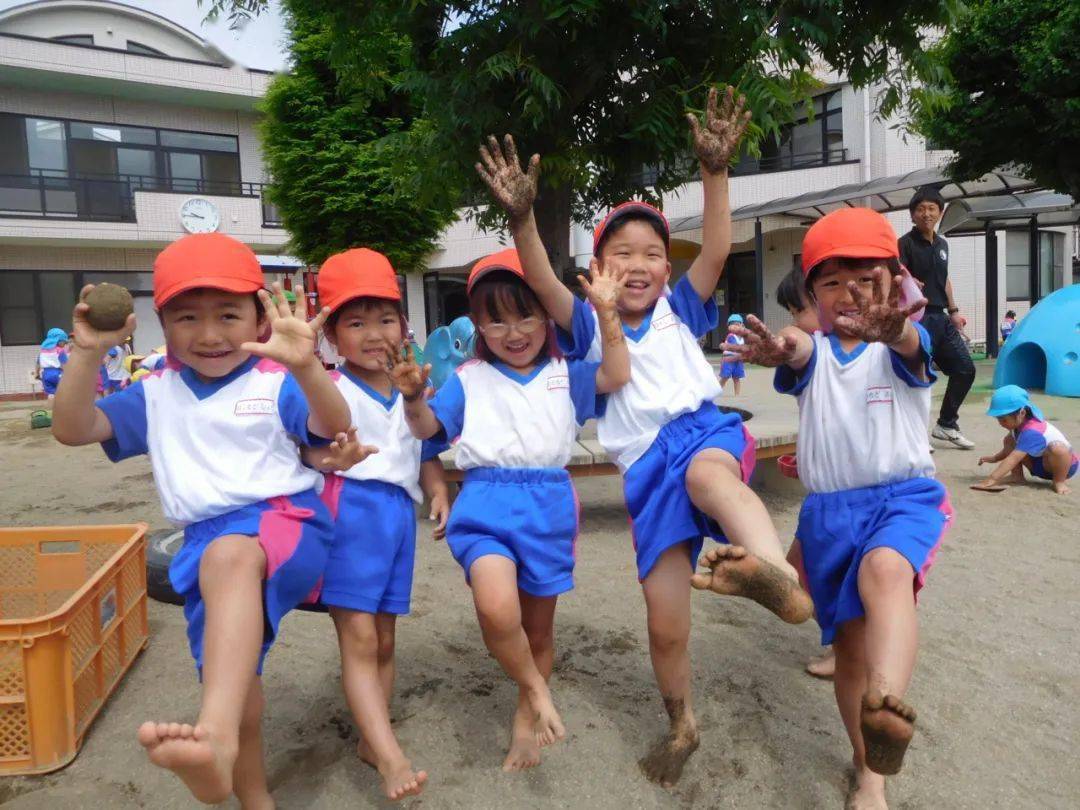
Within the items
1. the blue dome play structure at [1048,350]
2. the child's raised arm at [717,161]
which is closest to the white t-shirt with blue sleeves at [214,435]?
the child's raised arm at [717,161]

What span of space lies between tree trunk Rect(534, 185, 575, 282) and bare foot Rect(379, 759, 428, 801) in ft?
12.5

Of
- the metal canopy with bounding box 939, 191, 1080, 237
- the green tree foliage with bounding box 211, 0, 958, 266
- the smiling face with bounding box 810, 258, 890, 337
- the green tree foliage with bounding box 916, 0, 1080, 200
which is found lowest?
the smiling face with bounding box 810, 258, 890, 337

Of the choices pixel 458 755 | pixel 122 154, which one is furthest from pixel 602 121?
pixel 122 154

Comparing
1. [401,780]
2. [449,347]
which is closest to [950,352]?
[449,347]

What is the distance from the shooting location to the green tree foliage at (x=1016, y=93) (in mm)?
9883

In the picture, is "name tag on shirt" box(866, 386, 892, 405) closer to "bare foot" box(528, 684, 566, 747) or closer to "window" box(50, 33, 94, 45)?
"bare foot" box(528, 684, 566, 747)

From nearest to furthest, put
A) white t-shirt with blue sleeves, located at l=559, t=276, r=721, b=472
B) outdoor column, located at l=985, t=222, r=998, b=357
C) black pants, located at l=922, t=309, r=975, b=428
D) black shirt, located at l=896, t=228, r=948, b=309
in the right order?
white t-shirt with blue sleeves, located at l=559, t=276, r=721, b=472
black pants, located at l=922, t=309, r=975, b=428
black shirt, located at l=896, t=228, r=948, b=309
outdoor column, located at l=985, t=222, r=998, b=357

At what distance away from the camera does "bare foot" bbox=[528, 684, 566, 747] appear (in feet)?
7.47

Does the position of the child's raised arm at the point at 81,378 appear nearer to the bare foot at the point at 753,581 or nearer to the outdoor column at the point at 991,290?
the bare foot at the point at 753,581

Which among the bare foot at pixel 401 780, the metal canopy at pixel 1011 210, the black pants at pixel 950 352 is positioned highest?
the metal canopy at pixel 1011 210

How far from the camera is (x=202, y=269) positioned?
197 cm

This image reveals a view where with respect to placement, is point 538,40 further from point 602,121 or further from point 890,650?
point 890,650

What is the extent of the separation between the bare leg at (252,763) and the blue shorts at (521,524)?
676 millimetres

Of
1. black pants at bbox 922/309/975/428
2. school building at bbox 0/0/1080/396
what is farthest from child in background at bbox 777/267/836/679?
school building at bbox 0/0/1080/396
